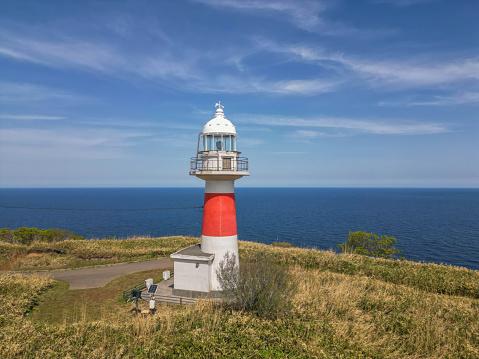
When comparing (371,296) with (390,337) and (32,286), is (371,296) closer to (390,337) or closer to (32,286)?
(390,337)

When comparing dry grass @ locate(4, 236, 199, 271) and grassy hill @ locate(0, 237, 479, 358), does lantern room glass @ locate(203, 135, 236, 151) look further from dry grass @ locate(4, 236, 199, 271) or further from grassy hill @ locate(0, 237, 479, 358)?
dry grass @ locate(4, 236, 199, 271)

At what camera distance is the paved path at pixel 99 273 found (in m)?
19.4

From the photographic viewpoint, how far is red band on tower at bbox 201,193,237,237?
55.1ft

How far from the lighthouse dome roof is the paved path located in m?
13.5

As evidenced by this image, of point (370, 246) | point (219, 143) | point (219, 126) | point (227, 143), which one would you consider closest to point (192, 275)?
point (219, 143)

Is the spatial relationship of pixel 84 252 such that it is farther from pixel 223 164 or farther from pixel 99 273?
pixel 223 164

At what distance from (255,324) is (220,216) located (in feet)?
23.3

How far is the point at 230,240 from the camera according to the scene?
16922mm

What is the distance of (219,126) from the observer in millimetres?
16906

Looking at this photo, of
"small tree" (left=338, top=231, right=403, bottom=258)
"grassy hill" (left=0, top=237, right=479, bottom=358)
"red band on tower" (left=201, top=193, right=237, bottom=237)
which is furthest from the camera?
"small tree" (left=338, top=231, right=403, bottom=258)

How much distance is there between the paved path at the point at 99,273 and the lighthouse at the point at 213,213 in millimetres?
7226

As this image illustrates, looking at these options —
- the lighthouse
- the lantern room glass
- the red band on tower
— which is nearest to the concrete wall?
the lighthouse

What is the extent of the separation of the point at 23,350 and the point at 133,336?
3.44 m

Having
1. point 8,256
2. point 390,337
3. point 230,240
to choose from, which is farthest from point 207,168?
point 8,256
